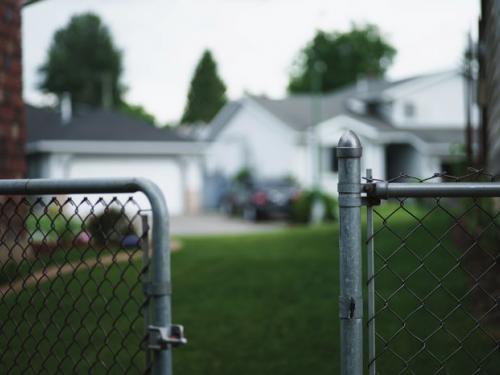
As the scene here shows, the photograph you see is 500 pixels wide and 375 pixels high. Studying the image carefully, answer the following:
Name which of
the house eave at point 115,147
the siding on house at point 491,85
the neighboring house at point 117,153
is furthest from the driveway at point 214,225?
the siding on house at point 491,85

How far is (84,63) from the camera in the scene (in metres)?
62.7

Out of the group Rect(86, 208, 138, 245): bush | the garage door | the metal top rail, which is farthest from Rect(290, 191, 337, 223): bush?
the metal top rail

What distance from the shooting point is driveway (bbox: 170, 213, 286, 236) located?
19612 millimetres

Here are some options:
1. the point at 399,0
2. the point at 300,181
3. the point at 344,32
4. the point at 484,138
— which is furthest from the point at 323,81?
the point at 484,138

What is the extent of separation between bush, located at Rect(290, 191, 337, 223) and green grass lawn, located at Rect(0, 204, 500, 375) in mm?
10888

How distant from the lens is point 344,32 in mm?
62750

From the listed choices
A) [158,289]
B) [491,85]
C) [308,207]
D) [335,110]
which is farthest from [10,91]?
[335,110]

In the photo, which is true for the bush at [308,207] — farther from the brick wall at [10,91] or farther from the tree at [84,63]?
the tree at [84,63]

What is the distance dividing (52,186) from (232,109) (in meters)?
32.6

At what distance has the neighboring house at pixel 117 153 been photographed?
81.4 feet

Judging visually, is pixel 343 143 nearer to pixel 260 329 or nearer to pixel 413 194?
pixel 413 194

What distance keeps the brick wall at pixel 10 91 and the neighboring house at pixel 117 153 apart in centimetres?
1557

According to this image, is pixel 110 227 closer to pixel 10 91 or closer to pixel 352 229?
pixel 352 229

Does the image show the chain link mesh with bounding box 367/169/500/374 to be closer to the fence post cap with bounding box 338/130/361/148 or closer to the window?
the fence post cap with bounding box 338/130/361/148
